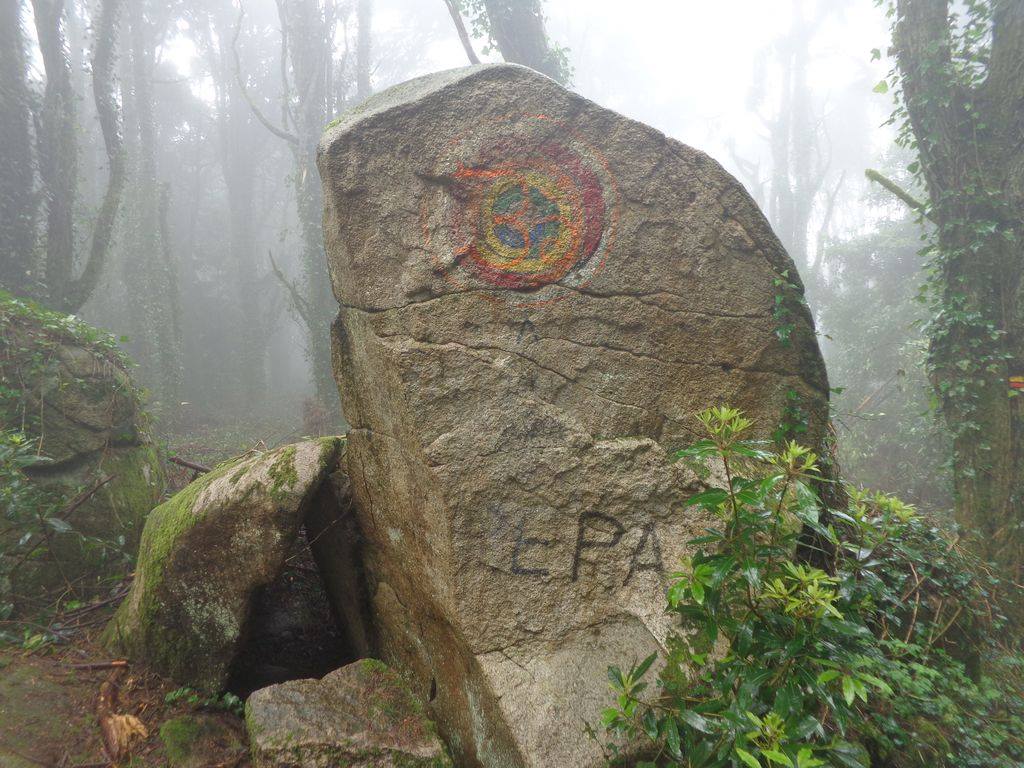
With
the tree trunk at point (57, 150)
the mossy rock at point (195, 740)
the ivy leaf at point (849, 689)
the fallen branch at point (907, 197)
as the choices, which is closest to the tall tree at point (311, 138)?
the tree trunk at point (57, 150)

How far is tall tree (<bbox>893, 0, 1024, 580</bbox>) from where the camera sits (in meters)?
4.93

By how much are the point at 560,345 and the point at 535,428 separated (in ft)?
1.48

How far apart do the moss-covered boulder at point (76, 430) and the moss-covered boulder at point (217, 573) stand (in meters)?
1.20

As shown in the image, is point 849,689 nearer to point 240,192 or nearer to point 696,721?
point 696,721

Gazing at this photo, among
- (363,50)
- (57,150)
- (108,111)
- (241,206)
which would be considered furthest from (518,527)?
(241,206)

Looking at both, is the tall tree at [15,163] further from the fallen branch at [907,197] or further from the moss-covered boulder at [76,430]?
the fallen branch at [907,197]

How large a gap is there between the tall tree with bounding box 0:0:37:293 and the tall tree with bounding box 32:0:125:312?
228 millimetres

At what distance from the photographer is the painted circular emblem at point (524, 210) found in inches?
119

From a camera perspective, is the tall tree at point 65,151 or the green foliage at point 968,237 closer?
the green foliage at point 968,237

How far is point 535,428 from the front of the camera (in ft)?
9.43

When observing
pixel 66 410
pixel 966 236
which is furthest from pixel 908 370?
pixel 66 410

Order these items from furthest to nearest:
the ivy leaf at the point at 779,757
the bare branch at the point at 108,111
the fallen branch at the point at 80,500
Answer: the bare branch at the point at 108,111
the fallen branch at the point at 80,500
the ivy leaf at the point at 779,757

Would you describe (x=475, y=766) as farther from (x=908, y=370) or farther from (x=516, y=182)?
(x=908, y=370)

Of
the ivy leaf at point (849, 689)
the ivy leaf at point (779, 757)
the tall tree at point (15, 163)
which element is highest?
the tall tree at point (15, 163)
